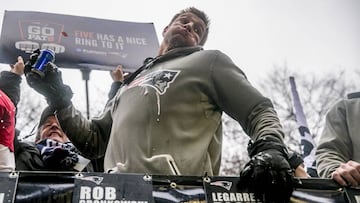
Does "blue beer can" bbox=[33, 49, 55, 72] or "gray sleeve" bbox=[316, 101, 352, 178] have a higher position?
"blue beer can" bbox=[33, 49, 55, 72]

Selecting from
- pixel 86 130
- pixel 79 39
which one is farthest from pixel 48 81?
pixel 79 39

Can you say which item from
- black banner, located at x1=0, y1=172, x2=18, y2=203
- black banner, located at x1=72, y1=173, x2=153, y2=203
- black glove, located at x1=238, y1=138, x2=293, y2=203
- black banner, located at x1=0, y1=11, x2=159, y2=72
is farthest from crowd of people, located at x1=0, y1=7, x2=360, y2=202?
black banner, located at x1=0, y1=11, x2=159, y2=72

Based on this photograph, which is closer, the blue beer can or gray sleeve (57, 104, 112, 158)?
the blue beer can

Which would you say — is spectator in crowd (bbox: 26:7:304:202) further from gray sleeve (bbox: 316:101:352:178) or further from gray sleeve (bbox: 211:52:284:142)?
gray sleeve (bbox: 316:101:352:178)

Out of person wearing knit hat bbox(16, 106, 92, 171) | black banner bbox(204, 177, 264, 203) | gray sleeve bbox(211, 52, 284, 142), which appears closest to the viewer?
black banner bbox(204, 177, 264, 203)

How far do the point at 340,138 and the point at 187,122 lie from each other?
0.90 meters

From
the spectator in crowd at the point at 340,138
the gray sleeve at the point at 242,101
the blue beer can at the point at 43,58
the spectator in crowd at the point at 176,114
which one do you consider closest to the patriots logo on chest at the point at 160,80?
the spectator in crowd at the point at 176,114

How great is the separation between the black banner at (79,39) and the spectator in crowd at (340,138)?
5.00 ft

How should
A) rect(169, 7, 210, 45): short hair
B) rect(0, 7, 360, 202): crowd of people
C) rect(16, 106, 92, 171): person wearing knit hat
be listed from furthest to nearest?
1. rect(16, 106, 92, 171): person wearing knit hat
2. rect(169, 7, 210, 45): short hair
3. rect(0, 7, 360, 202): crowd of people

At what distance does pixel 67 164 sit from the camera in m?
2.75

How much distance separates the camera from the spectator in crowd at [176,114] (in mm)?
1745

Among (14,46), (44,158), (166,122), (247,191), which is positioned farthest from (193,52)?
(14,46)

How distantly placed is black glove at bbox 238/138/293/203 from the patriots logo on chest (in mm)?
648

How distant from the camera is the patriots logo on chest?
198cm
